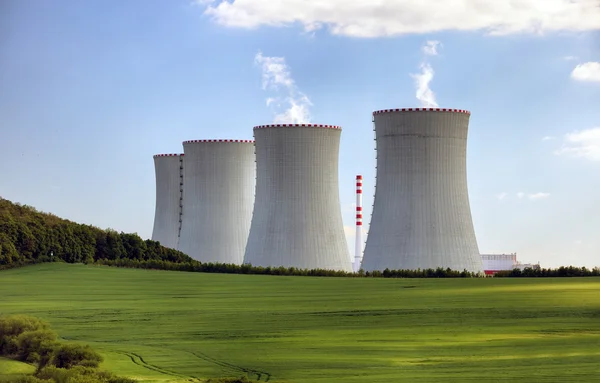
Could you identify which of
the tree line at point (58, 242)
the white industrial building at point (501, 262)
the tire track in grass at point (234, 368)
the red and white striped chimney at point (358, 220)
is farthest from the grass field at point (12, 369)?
the white industrial building at point (501, 262)

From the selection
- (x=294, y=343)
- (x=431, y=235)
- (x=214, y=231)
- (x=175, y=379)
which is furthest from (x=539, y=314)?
(x=214, y=231)

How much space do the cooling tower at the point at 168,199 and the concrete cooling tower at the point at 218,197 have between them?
4.23 metres

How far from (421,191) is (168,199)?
49.8 ft

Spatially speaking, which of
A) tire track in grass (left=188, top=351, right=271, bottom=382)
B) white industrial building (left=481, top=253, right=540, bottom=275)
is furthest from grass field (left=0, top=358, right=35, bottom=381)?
white industrial building (left=481, top=253, right=540, bottom=275)

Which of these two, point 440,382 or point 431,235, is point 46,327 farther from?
point 431,235

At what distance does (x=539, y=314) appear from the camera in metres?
16.2

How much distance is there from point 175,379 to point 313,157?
17.5 m

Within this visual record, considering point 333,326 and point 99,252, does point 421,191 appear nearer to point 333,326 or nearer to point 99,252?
point 333,326

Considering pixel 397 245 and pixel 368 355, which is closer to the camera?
pixel 368 355

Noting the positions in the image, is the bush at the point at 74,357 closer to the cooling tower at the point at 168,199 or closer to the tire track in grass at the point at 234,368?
the tire track in grass at the point at 234,368

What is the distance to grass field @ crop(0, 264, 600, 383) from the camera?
11.6 metres

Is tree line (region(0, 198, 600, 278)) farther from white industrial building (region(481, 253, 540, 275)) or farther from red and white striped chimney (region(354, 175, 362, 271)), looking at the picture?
white industrial building (region(481, 253, 540, 275))

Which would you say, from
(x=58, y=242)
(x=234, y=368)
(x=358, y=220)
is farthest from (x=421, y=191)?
(x=358, y=220)

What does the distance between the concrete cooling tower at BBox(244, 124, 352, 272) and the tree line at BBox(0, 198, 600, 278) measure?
657 millimetres
